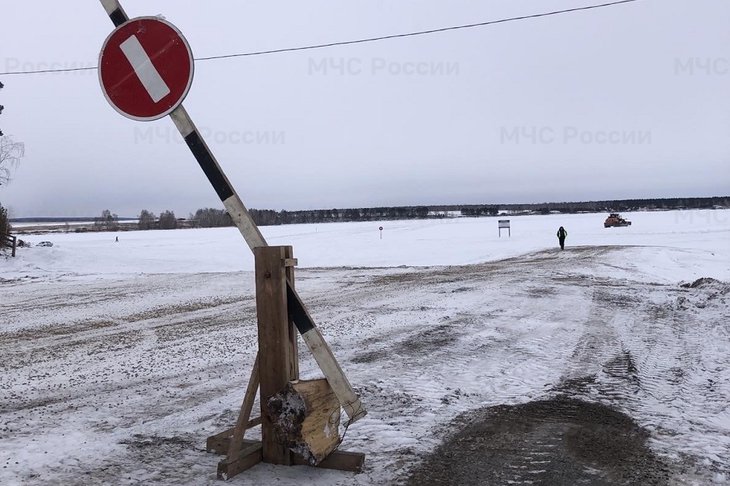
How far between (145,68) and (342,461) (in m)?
2.65

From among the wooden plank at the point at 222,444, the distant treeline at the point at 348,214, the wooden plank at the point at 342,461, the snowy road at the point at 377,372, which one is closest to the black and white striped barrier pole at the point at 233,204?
the wooden plank at the point at 342,461

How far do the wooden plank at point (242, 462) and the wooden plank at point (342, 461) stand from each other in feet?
0.81

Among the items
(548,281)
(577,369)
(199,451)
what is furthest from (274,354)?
(548,281)

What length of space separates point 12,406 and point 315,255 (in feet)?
97.2

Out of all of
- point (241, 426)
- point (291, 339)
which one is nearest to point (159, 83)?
point (291, 339)

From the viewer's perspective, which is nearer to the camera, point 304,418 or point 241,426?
point 304,418

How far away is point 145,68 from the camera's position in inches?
136

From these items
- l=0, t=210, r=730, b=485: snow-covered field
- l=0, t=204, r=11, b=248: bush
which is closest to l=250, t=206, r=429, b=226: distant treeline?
l=0, t=204, r=11, b=248: bush

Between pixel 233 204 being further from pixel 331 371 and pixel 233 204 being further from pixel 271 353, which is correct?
pixel 331 371

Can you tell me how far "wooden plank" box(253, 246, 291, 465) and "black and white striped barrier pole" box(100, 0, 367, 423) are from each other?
0.13 metres

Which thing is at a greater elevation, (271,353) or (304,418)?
(271,353)

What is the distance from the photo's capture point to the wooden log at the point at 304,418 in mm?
3475

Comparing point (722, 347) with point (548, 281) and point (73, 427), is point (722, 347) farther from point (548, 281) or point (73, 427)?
point (548, 281)

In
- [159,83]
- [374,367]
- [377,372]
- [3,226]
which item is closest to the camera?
[159,83]
